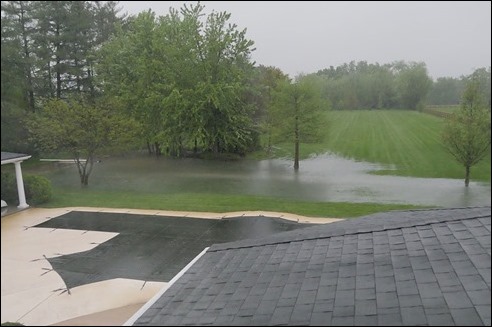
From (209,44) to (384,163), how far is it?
20.2ft

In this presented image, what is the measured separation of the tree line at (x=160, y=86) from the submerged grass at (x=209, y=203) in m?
0.89

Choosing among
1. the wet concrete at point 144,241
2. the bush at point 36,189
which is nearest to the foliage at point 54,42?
the wet concrete at point 144,241

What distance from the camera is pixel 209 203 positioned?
27.5 feet

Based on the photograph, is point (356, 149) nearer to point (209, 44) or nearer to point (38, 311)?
point (209, 44)

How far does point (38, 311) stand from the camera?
14.0 feet

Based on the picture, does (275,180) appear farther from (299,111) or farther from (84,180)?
(84,180)

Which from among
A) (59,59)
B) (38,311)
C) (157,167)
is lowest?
(38,311)

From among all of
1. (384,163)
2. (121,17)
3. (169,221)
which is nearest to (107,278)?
(169,221)

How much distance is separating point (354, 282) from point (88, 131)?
8.07m

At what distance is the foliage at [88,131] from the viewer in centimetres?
782

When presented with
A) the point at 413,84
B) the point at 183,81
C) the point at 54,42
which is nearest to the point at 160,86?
the point at 183,81

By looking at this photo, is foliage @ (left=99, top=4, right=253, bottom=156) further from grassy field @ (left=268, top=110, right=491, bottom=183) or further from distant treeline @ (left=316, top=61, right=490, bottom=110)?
distant treeline @ (left=316, top=61, right=490, bottom=110)

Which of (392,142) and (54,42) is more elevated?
(54,42)

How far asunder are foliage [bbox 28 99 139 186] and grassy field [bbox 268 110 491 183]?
18.5 ft
